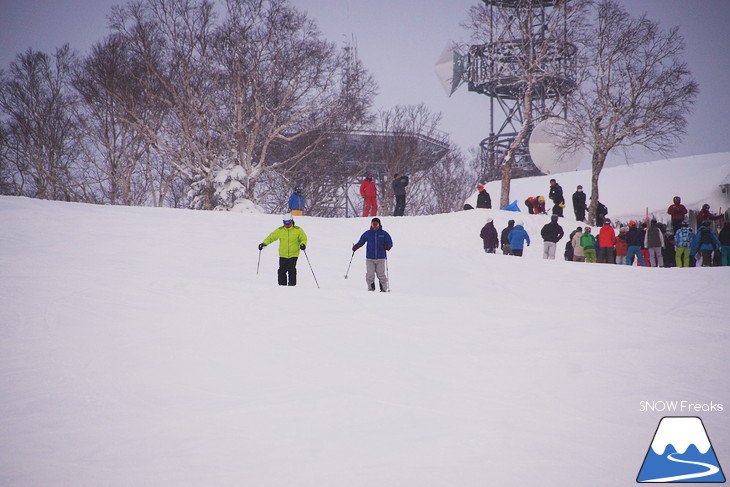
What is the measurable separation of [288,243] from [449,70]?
31.1 metres

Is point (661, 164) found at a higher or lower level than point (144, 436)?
higher

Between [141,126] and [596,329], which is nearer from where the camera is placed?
[596,329]

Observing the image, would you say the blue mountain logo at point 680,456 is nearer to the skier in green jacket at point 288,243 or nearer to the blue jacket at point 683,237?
the skier in green jacket at point 288,243

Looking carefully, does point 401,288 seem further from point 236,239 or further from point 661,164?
point 661,164

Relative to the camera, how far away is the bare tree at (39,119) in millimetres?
27781

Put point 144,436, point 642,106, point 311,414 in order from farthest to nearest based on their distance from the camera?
point 642,106
point 311,414
point 144,436

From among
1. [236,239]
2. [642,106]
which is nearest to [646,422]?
[236,239]

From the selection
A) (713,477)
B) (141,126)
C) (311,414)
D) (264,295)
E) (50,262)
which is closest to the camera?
(713,477)

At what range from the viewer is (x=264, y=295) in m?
9.67

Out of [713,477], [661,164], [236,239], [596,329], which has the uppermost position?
[661,164]

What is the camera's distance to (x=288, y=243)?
10617 millimetres

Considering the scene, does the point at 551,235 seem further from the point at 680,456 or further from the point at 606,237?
the point at 680,456

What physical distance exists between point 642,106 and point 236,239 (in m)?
15.8

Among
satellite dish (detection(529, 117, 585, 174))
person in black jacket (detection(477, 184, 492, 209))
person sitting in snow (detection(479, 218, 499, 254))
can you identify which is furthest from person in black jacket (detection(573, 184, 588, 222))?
satellite dish (detection(529, 117, 585, 174))
